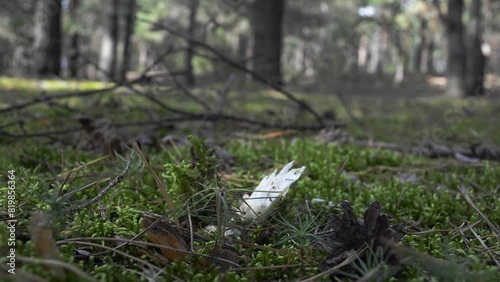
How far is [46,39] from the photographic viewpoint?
1071cm

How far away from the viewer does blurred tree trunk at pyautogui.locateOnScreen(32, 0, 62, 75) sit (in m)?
10.5

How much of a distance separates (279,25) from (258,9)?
1.78ft

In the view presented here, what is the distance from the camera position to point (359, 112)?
21.1 feet

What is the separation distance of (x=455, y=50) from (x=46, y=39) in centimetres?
1003

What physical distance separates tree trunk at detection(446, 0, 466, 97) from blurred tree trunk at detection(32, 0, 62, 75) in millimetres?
9369

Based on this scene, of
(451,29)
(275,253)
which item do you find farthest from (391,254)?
(451,29)

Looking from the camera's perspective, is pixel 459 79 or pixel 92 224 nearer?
pixel 92 224

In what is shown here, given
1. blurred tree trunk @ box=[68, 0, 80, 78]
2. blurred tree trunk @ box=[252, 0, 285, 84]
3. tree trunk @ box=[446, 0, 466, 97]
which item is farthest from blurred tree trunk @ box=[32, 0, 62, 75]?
tree trunk @ box=[446, 0, 466, 97]

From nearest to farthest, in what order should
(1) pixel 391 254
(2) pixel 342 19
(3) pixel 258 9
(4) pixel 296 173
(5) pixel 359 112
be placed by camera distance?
1. (1) pixel 391 254
2. (4) pixel 296 173
3. (5) pixel 359 112
4. (3) pixel 258 9
5. (2) pixel 342 19

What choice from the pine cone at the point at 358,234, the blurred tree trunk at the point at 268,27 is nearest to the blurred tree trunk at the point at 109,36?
the blurred tree trunk at the point at 268,27

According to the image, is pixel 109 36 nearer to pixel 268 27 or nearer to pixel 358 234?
pixel 268 27

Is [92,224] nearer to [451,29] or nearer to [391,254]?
[391,254]

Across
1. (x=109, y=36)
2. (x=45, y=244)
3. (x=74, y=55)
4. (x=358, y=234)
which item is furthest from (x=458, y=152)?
(x=109, y=36)

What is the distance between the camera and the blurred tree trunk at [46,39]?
10547 millimetres
